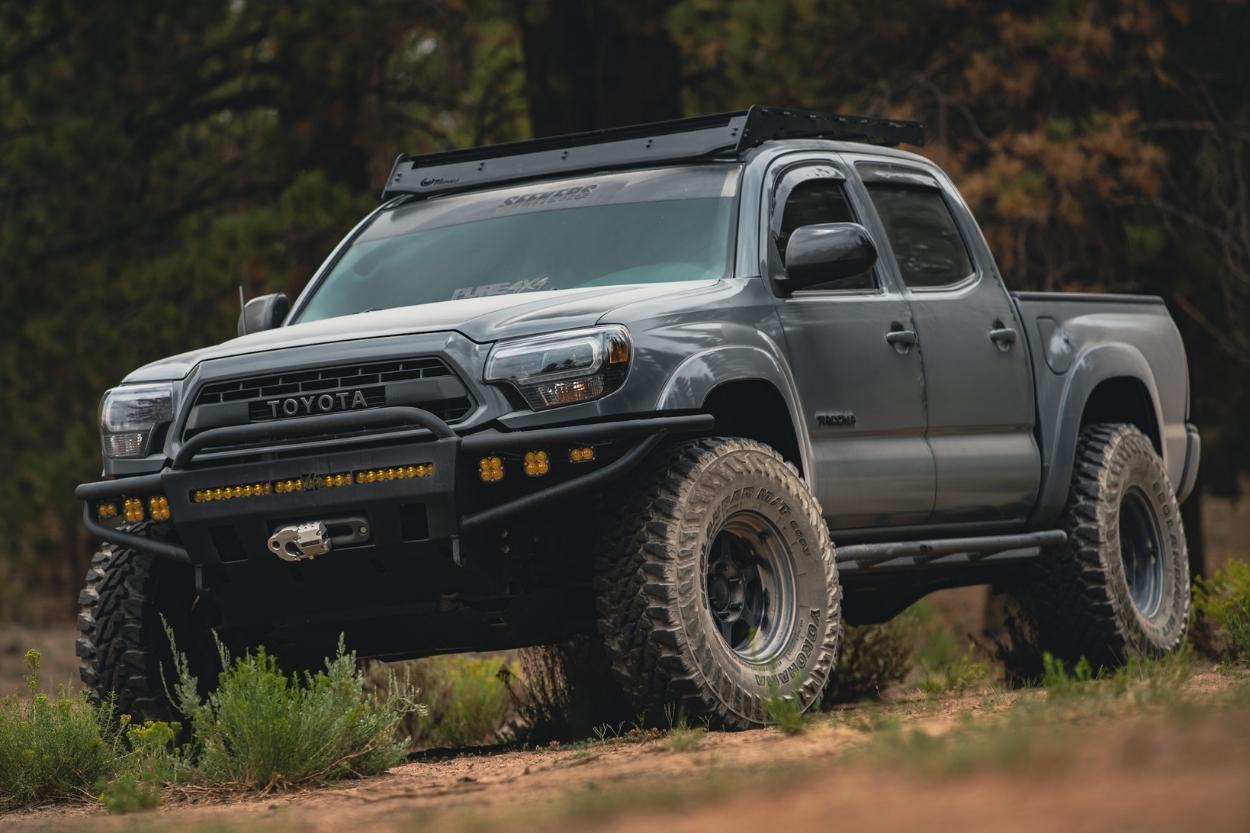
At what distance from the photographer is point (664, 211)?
24.4 feet

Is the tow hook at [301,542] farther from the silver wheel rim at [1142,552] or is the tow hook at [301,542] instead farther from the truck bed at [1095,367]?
the silver wheel rim at [1142,552]

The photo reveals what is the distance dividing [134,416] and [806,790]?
10.9 feet

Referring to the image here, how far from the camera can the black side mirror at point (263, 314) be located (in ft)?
25.8

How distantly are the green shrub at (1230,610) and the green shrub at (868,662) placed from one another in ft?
4.84

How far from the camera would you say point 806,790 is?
430 centimetres

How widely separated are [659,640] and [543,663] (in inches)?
105

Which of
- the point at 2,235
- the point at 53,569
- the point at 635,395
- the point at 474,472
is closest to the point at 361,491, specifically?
the point at 474,472

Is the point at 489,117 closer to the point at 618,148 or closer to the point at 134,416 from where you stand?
the point at 618,148

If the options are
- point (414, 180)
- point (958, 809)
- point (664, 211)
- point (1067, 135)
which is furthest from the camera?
point (1067, 135)

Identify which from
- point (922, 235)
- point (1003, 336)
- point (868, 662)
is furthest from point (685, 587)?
point (868, 662)

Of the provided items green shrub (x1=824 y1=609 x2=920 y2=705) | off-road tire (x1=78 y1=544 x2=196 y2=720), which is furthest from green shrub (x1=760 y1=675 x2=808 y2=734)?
green shrub (x1=824 y1=609 x2=920 y2=705)

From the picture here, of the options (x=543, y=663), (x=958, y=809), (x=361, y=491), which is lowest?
(x=543, y=663)

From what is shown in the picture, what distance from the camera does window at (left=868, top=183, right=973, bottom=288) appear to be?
8258 mm

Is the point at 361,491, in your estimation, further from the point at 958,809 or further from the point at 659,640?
the point at 958,809
